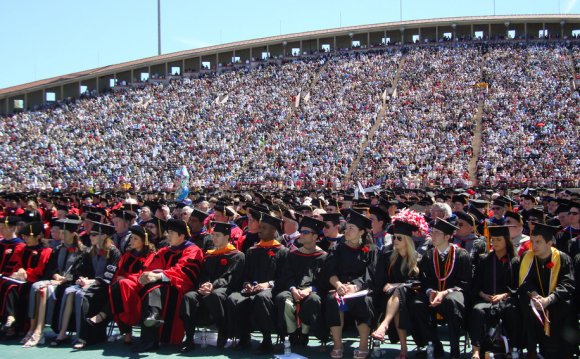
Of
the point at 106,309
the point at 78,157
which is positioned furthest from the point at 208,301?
the point at 78,157

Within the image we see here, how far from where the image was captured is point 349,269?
7.81 metres

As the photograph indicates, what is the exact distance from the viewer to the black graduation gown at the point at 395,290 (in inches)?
284

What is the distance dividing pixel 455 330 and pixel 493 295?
1.90ft

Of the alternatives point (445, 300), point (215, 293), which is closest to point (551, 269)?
point (445, 300)

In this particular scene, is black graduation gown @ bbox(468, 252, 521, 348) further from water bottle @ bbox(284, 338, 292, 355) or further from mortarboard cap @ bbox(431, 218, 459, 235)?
water bottle @ bbox(284, 338, 292, 355)

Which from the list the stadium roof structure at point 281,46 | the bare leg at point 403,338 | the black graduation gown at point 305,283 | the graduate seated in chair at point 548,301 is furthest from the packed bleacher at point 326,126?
the bare leg at point 403,338

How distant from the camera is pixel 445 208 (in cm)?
1024

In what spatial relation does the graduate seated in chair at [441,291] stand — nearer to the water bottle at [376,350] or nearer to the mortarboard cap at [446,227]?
the mortarboard cap at [446,227]

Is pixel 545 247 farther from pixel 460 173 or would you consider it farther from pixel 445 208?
pixel 460 173

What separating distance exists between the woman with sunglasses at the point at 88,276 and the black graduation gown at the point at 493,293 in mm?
4471

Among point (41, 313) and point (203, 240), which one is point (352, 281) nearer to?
point (203, 240)

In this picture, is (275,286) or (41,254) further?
(41,254)

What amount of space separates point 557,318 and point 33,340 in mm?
6206

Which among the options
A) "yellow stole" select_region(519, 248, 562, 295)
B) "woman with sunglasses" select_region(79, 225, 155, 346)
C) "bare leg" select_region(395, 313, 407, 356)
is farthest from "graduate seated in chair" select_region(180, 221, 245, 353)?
"yellow stole" select_region(519, 248, 562, 295)
